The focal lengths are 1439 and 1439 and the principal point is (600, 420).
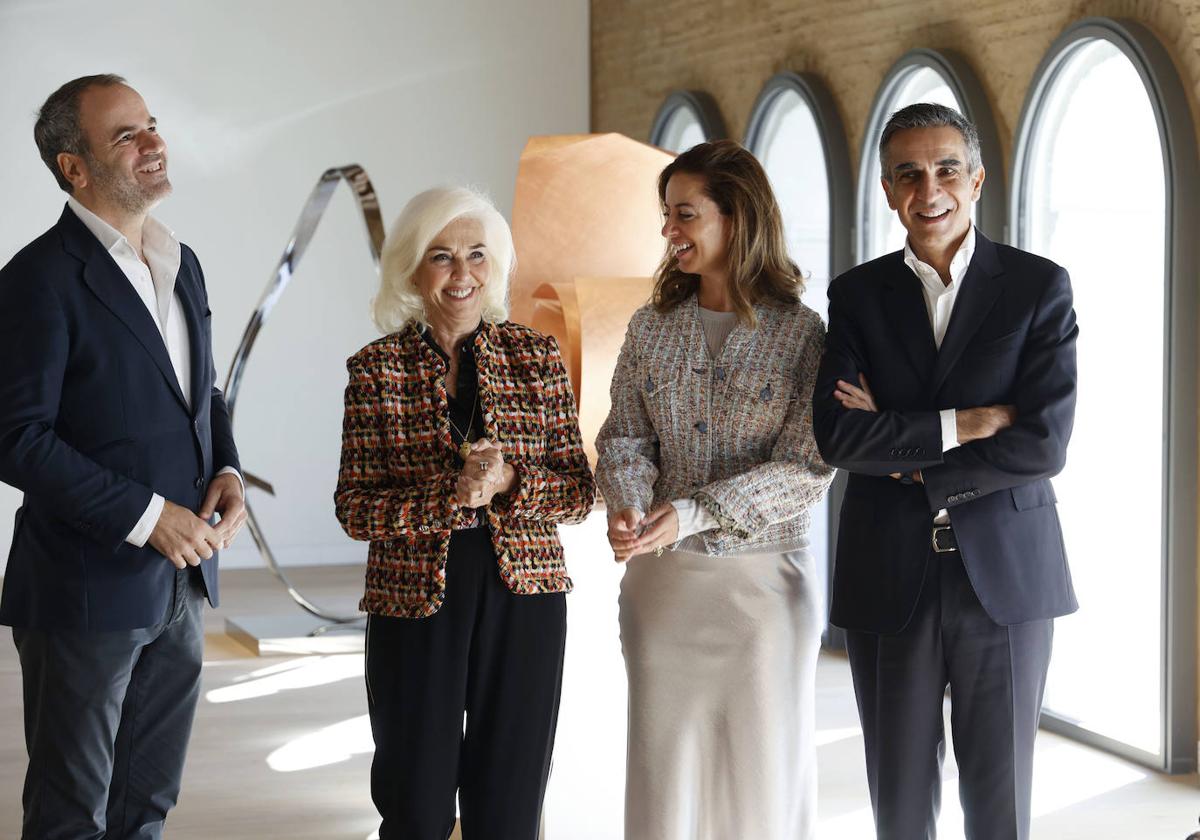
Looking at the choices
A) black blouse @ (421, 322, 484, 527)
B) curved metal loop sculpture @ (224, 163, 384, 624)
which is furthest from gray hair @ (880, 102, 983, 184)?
curved metal loop sculpture @ (224, 163, 384, 624)

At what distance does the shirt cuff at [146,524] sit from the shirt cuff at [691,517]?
993mm

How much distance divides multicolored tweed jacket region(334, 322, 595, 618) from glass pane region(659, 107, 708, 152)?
19.2 ft

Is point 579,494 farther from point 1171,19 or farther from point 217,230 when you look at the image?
point 217,230

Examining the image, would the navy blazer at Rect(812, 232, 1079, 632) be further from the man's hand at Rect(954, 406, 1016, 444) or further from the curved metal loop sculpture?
the curved metal loop sculpture

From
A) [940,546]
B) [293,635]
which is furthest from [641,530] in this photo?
[293,635]

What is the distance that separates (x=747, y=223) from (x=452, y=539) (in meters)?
0.86

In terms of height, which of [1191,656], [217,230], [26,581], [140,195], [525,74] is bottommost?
[1191,656]

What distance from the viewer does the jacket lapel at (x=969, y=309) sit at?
9.18ft

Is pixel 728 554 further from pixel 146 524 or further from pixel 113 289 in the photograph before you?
pixel 113 289

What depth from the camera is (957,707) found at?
281 cm

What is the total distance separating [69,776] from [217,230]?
6.69 m

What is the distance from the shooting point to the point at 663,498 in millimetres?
2957

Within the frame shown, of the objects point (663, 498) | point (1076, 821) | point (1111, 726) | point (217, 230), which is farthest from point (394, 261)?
point (217, 230)

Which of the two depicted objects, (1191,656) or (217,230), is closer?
(1191,656)
